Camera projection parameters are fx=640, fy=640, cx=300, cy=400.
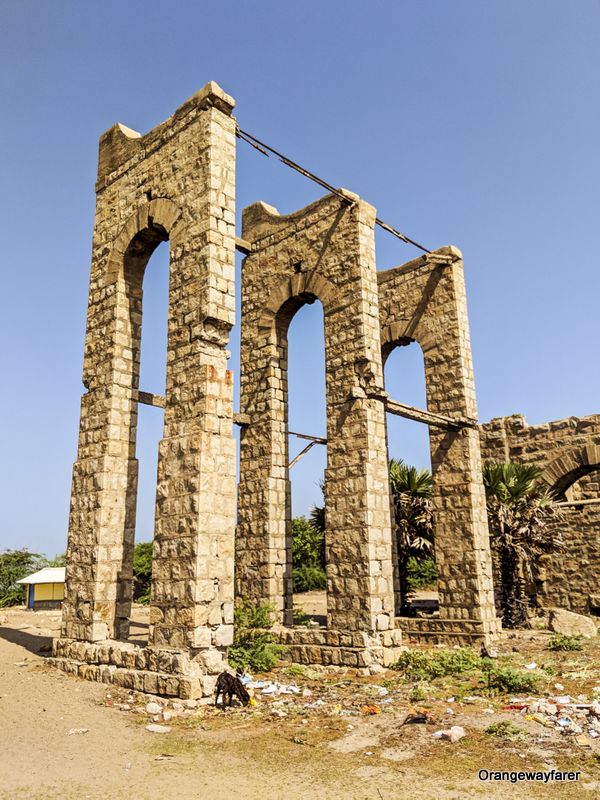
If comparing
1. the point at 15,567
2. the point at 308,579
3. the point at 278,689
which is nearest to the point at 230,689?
the point at 278,689

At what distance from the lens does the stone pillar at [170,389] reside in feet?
29.5

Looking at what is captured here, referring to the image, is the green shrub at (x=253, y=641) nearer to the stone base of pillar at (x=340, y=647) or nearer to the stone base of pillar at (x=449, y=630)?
the stone base of pillar at (x=340, y=647)

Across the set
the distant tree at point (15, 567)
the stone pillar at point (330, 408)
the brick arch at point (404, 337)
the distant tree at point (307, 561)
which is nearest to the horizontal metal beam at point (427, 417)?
the stone pillar at point (330, 408)

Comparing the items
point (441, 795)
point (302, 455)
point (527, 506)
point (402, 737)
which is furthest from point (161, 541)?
point (527, 506)

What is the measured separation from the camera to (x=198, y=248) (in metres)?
10.1

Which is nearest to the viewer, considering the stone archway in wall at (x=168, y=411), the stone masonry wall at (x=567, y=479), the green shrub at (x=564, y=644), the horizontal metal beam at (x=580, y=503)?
the stone archway in wall at (x=168, y=411)

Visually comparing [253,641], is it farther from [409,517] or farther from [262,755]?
[409,517]

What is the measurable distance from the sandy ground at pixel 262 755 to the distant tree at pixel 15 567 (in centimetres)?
2706

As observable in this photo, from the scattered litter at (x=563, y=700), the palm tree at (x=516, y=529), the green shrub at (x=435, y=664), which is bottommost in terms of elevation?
the scattered litter at (x=563, y=700)

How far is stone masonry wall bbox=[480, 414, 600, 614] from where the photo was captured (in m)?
17.4

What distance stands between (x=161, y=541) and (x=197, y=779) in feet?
13.7

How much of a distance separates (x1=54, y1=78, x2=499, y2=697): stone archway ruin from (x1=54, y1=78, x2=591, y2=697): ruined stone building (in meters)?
0.04

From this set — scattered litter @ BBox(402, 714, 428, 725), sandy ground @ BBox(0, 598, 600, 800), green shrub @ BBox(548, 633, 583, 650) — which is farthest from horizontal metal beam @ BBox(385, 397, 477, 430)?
scattered litter @ BBox(402, 714, 428, 725)

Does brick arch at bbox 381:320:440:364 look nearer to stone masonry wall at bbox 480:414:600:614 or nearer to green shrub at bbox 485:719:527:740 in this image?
stone masonry wall at bbox 480:414:600:614
